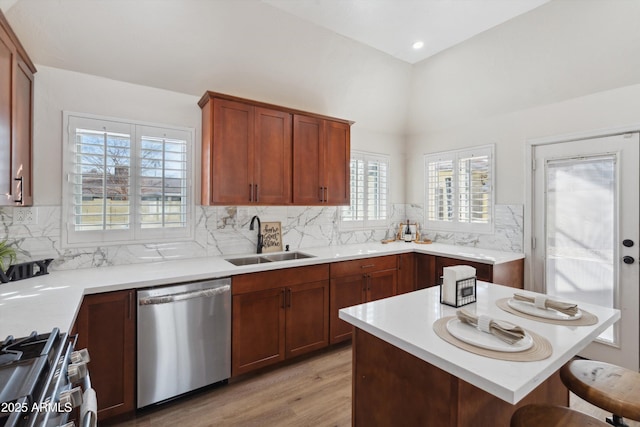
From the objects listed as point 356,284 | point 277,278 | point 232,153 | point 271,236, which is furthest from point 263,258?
point 232,153

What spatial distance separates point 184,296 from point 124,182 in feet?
3.91

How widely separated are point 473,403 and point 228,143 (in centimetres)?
256

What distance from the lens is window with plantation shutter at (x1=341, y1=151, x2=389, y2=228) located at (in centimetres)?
421

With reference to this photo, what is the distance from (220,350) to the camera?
2.47 meters

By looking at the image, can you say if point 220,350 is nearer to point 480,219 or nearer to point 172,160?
point 172,160

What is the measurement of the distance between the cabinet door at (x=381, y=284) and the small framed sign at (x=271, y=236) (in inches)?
42.4

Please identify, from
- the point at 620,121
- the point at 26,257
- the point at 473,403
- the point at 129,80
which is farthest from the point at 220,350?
the point at 620,121

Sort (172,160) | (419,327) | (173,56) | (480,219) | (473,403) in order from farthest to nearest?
(480,219)
(172,160)
(173,56)
(419,327)
(473,403)

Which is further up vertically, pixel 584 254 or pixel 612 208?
pixel 612 208

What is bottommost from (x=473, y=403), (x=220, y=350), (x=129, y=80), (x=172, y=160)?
(x=220, y=350)

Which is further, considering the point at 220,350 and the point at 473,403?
the point at 220,350

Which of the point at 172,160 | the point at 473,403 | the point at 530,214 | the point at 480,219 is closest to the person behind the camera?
the point at 473,403

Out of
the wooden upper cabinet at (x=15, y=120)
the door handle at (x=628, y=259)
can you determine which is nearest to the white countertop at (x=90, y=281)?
the wooden upper cabinet at (x=15, y=120)

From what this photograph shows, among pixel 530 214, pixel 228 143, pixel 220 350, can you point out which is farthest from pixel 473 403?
pixel 530 214
